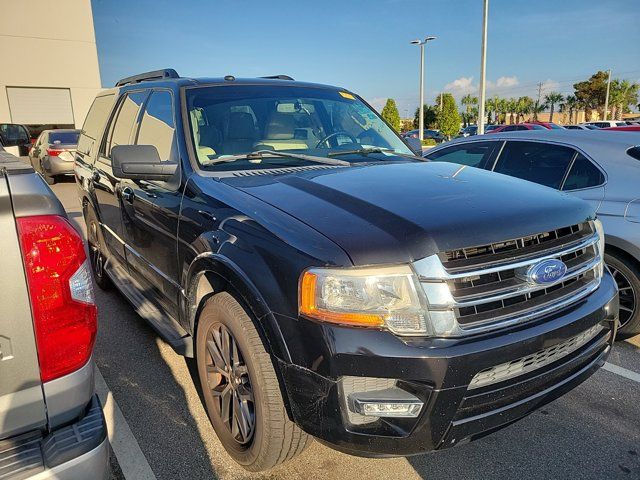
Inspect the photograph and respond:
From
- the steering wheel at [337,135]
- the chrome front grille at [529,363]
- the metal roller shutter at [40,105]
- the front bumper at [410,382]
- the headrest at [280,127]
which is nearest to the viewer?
the front bumper at [410,382]

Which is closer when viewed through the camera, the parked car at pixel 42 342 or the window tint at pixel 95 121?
the parked car at pixel 42 342

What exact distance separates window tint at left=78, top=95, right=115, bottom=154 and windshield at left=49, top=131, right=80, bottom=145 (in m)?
9.82

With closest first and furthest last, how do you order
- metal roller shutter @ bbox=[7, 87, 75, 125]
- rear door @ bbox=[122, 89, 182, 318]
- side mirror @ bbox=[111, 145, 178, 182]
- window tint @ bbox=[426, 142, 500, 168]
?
side mirror @ bbox=[111, 145, 178, 182]
rear door @ bbox=[122, 89, 182, 318]
window tint @ bbox=[426, 142, 500, 168]
metal roller shutter @ bbox=[7, 87, 75, 125]

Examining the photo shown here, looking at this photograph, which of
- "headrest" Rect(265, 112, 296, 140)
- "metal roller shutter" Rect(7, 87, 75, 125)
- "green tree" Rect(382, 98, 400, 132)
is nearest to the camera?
"headrest" Rect(265, 112, 296, 140)

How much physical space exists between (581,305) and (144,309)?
2.73 metres

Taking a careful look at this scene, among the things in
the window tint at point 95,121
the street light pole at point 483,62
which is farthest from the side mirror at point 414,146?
the street light pole at point 483,62

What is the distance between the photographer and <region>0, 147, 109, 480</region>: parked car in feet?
4.71

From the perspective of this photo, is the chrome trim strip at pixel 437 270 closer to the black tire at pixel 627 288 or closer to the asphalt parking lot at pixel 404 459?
the asphalt parking lot at pixel 404 459

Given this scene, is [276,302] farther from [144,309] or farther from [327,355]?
[144,309]

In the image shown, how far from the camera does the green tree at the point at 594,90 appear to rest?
7175 cm

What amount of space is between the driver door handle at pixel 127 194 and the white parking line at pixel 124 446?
138 cm

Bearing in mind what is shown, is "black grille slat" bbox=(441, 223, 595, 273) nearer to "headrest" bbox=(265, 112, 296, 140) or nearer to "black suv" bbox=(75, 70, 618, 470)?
"black suv" bbox=(75, 70, 618, 470)

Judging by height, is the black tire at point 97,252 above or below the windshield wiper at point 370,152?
below

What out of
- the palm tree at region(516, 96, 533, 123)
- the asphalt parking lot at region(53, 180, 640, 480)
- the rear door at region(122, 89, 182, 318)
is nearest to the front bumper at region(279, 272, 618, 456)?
the asphalt parking lot at region(53, 180, 640, 480)
